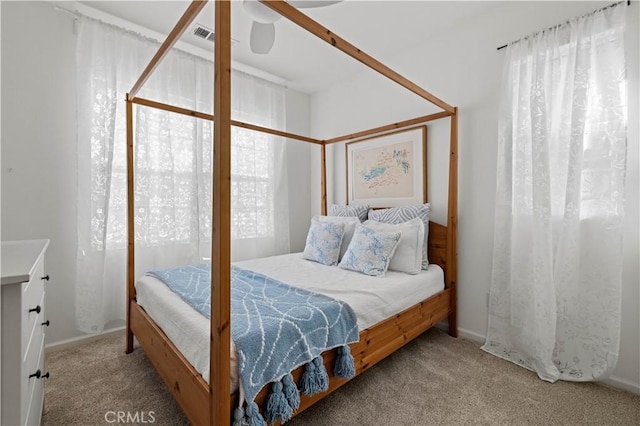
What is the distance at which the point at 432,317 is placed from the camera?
2.27m

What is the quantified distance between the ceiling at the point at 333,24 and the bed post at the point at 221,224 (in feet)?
5.01

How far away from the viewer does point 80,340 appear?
7.69 ft

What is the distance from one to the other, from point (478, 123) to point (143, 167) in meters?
2.82

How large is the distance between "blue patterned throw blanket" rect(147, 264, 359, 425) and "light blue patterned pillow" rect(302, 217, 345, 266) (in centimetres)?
84

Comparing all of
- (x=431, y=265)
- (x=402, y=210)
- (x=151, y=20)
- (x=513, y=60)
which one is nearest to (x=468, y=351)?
(x=431, y=265)

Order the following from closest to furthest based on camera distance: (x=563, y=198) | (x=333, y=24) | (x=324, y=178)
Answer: (x=563, y=198) < (x=333, y=24) < (x=324, y=178)

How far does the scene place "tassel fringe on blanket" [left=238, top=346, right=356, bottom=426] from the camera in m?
1.10

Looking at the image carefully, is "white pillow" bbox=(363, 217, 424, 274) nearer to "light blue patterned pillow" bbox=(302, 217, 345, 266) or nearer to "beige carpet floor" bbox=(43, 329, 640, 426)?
"light blue patterned pillow" bbox=(302, 217, 345, 266)

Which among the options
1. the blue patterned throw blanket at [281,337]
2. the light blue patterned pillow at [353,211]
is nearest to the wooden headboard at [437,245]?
the light blue patterned pillow at [353,211]

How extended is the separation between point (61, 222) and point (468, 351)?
10.7ft

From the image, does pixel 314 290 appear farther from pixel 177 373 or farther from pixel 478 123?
pixel 478 123

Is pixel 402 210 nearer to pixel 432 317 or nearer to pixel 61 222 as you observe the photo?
pixel 432 317

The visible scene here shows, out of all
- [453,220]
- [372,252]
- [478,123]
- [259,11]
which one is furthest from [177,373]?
[478,123]

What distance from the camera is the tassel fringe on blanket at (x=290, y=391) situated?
110 centimetres
